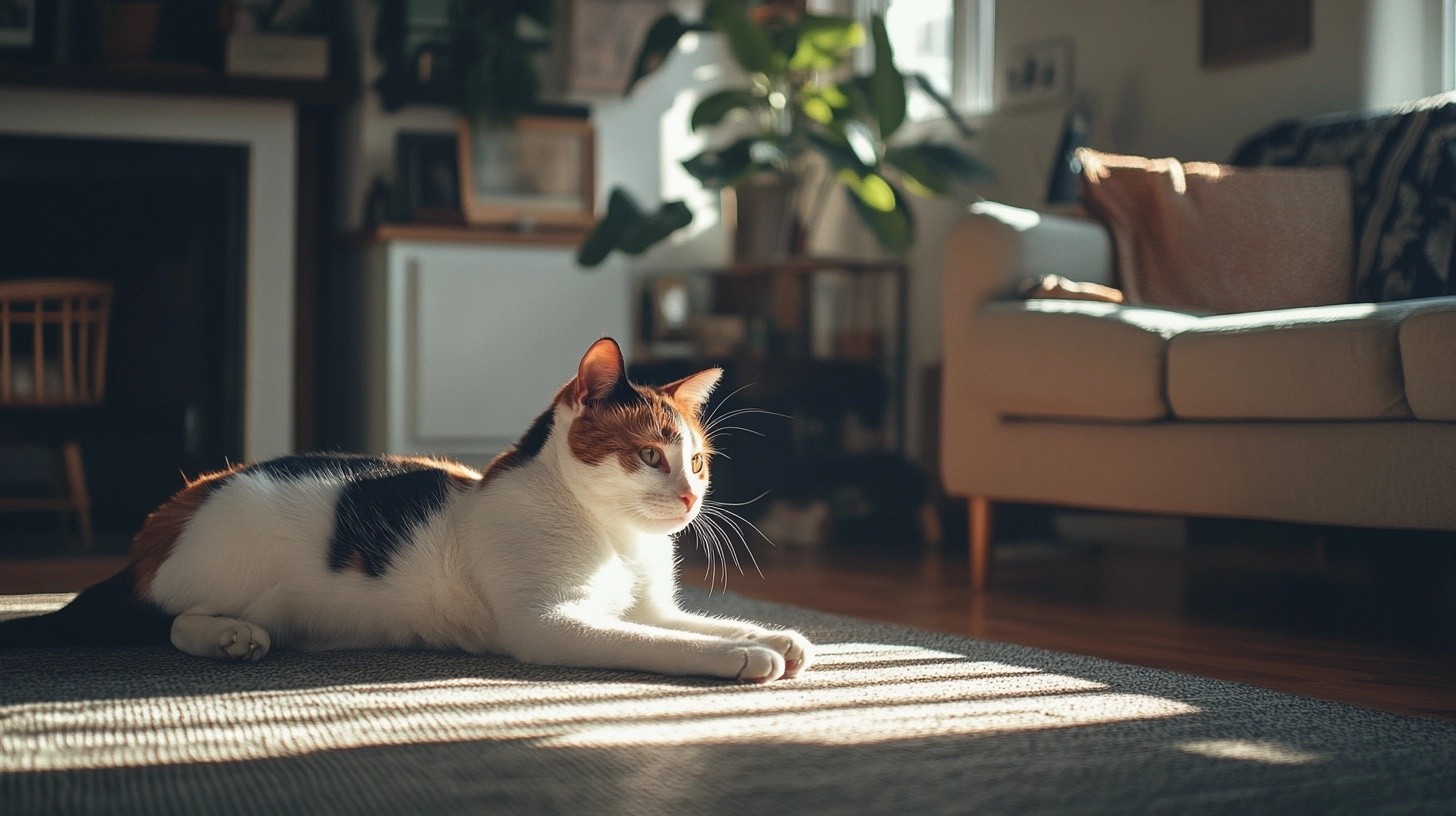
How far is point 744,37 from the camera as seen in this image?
3.83 m

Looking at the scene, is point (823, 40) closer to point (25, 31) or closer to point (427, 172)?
point (427, 172)

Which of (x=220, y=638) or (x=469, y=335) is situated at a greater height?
→ (x=469, y=335)

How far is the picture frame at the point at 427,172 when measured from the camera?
4.19m

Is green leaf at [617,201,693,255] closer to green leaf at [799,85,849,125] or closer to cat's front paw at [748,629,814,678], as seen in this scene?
green leaf at [799,85,849,125]

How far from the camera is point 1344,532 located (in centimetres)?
207

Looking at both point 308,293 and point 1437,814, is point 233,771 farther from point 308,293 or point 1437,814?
point 308,293

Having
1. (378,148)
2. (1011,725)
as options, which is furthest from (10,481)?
(1011,725)

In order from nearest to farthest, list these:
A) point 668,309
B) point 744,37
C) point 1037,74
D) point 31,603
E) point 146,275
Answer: point 31,603 → point 744,37 → point 1037,74 → point 146,275 → point 668,309

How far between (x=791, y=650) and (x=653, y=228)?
8.09 feet

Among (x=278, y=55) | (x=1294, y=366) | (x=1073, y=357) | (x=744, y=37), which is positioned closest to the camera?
(x=1294, y=366)

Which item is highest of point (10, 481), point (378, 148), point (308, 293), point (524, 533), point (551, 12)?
point (551, 12)

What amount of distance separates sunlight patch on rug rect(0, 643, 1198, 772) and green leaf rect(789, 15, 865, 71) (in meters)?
2.67

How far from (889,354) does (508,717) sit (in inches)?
126

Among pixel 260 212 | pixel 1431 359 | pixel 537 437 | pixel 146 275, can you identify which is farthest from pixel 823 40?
pixel 537 437
